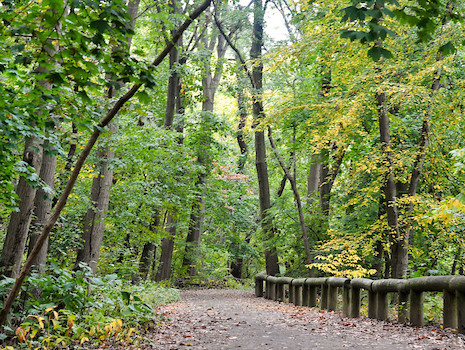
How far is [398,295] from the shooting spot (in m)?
6.84

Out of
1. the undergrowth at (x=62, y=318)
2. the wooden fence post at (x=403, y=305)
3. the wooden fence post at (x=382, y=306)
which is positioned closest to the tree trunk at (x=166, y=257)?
the undergrowth at (x=62, y=318)

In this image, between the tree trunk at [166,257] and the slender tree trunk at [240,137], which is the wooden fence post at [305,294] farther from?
the tree trunk at [166,257]

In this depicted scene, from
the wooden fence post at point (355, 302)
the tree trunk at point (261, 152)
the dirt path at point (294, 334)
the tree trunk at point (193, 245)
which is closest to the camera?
the dirt path at point (294, 334)

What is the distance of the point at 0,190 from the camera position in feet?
16.0

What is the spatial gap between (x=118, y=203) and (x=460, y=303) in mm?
8377

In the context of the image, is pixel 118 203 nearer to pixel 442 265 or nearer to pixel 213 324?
pixel 213 324

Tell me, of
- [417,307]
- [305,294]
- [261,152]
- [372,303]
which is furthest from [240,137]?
[417,307]

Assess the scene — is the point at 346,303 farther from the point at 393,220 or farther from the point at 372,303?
the point at 393,220

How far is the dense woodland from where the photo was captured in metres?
3.70

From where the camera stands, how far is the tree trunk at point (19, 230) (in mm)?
5445

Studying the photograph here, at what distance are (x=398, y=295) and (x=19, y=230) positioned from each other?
5978mm

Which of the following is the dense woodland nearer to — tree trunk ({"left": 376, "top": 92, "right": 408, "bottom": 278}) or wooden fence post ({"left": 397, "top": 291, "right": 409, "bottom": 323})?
tree trunk ({"left": 376, "top": 92, "right": 408, "bottom": 278})

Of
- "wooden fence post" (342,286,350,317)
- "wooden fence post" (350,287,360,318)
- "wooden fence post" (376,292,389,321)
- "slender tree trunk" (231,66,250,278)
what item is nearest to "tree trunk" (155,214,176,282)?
"slender tree trunk" (231,66,250,278)

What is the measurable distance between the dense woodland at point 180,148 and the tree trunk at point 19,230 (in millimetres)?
23
